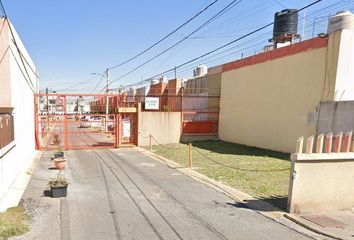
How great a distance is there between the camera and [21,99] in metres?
12.7

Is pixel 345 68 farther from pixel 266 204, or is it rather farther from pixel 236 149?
pixel 266 204

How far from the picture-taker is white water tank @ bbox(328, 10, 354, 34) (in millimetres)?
12578

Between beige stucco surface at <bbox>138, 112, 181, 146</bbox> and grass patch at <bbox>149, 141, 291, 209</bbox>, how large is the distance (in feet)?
4.97

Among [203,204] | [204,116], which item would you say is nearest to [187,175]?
[203,204]

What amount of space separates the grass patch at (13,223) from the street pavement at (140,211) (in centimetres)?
18

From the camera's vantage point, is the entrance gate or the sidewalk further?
the entrance gate

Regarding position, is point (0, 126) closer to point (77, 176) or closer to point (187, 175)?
point (77, 176)

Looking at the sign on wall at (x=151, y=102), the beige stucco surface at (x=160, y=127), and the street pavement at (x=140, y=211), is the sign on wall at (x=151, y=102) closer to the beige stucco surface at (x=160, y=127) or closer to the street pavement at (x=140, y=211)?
the beige stucco surface at (x=160, y=127)

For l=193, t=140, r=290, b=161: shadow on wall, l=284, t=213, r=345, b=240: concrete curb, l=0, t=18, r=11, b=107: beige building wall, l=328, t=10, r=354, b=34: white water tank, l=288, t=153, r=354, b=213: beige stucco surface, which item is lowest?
l=193, t=140, r=290, b=161: shadow on wall

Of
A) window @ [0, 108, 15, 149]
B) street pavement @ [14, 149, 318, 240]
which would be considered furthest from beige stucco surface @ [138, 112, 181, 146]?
window @ [0, 108, 15, 149]

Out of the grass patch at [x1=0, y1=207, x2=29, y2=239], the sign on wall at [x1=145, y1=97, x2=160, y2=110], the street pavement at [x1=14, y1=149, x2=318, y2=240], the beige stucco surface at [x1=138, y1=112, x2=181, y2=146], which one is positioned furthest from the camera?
the sign on wall at [x1=145, y1=97, x2=160, y2=110]

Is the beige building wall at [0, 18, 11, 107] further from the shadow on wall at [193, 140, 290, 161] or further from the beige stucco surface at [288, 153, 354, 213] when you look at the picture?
the shadow on wall at [193, 140, 290, 161]

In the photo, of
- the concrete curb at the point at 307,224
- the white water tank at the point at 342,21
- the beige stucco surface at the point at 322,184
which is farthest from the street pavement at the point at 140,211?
the white water tank at the point at 342,21

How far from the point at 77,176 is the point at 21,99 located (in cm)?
463
